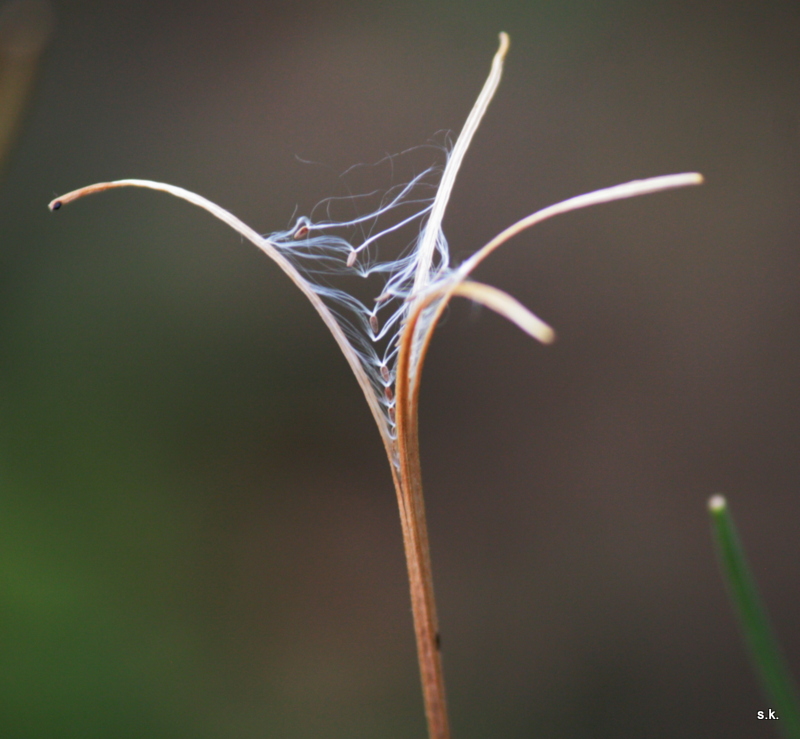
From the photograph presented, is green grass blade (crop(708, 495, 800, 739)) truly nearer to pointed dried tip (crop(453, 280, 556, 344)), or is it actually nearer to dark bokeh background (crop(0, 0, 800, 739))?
pointed dried tip (crop(453, 280, 556, 344))

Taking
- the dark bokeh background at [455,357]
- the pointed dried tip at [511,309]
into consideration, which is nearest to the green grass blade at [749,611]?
the pointed dried tip at [511,309]

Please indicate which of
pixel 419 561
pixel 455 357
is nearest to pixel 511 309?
pixel 419 561

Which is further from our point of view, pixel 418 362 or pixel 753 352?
pixel 753 352

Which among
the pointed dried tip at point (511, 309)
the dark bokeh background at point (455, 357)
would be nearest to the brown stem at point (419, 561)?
the pointed dried tip at point (511, 309)

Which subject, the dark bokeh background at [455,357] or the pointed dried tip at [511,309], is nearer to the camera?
the pointed dried tip at [511,309]

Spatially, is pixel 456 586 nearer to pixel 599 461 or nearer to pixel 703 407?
pixel 599 461

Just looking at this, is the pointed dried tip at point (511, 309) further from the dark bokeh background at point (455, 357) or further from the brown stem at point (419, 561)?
the dark bokeh background at point (455, 357)

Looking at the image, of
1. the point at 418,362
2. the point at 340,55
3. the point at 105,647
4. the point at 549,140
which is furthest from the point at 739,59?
the point at 105,647

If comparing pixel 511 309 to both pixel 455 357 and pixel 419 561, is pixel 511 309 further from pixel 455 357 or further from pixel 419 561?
pixel 455 357

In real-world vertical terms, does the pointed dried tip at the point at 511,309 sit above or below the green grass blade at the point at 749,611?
above
